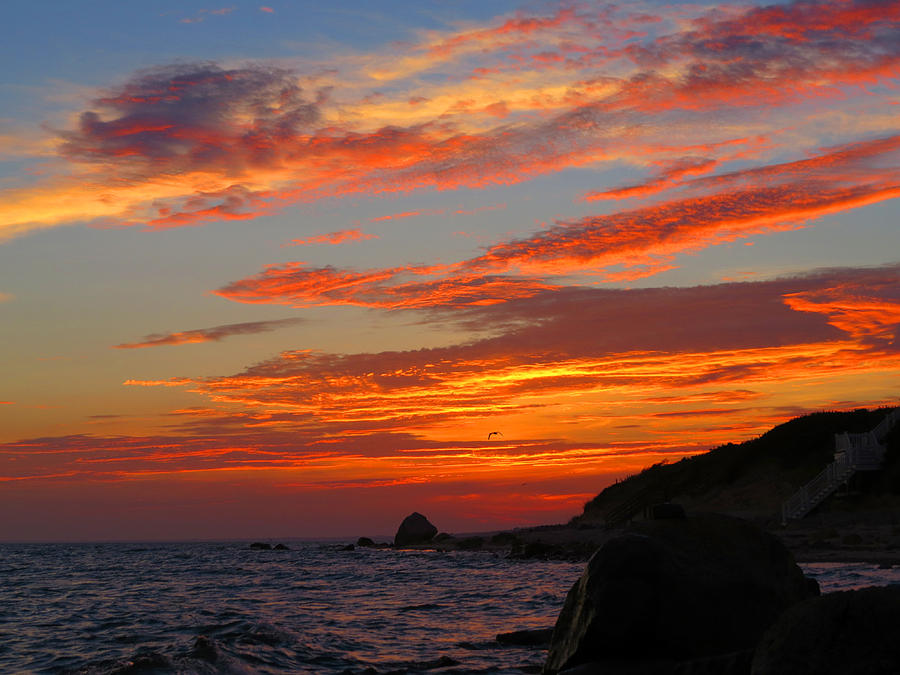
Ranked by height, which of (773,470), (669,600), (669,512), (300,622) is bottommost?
(300,622)

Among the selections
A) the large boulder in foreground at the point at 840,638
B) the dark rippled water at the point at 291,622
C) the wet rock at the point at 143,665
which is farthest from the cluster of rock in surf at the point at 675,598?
the wet rock at the point at 143,665

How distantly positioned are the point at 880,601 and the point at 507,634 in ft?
40.7

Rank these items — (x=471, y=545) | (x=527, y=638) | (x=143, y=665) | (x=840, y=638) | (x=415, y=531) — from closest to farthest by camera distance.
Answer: (x=840, y=638) → (x=143, y=665) → (x=527, y=638) → (x=471, y=545) → (x=415, y=531)

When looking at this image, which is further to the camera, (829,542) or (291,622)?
(829,542)

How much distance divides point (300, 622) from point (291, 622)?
0.26 meters

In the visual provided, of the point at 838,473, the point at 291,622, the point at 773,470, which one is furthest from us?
the point at 773,470

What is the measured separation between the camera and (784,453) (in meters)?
48.4

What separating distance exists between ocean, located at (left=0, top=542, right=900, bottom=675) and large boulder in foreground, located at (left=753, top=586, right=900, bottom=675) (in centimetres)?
814

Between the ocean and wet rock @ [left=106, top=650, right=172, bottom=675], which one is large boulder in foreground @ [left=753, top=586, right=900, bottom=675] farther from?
wet rock @ [left=106, top=650, right=172, bottom=675]

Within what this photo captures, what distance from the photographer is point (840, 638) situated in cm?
672

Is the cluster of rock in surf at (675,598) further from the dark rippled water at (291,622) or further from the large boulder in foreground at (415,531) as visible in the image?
the large boulder in foreground at (415,531)

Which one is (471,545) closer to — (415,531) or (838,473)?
(415,531)

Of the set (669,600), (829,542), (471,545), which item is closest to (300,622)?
(669,600)

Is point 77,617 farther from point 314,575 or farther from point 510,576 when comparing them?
point 314,575
